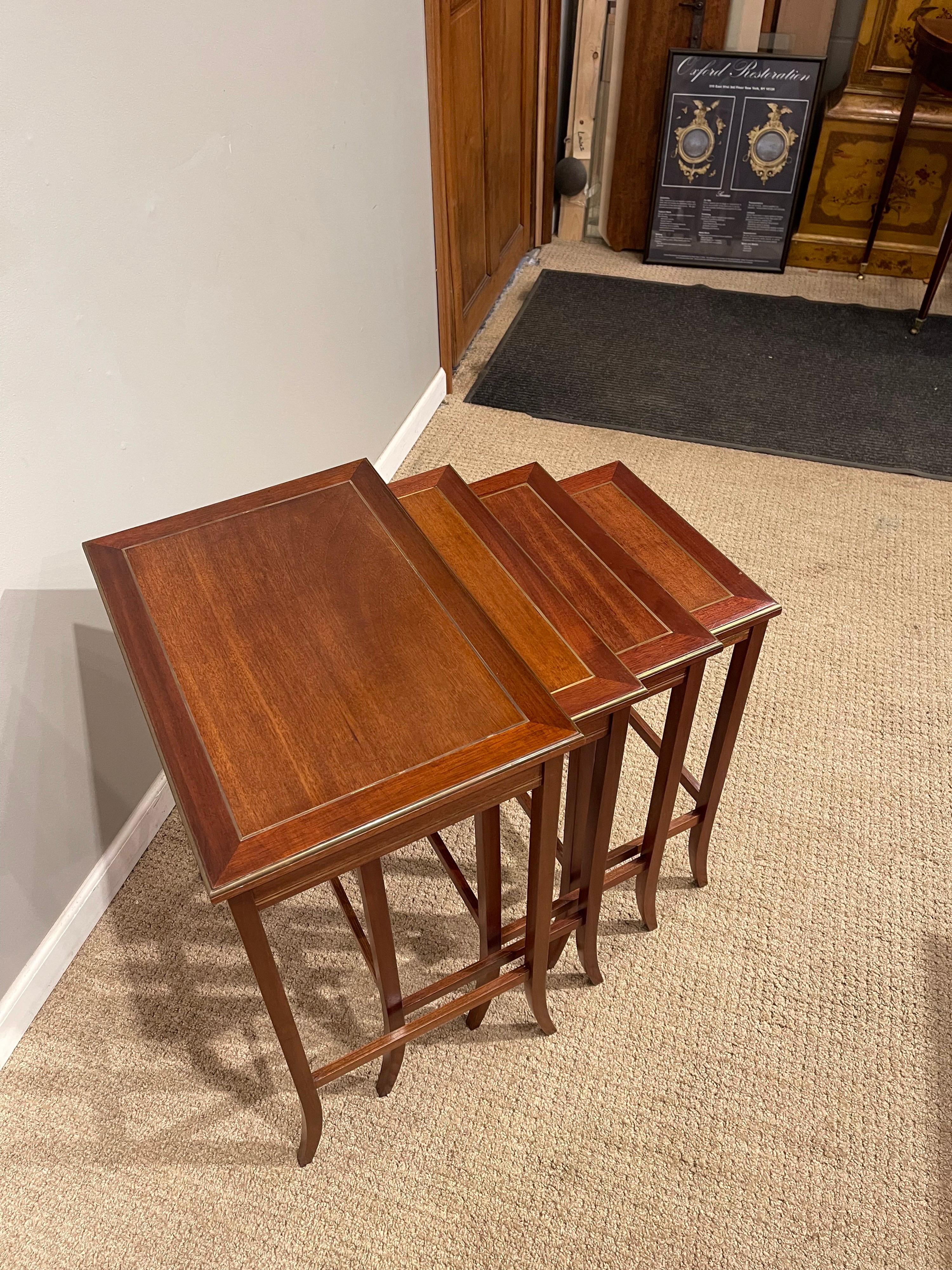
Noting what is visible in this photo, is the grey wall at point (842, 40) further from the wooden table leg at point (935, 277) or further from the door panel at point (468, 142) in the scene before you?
the door panel at point (468, 142)

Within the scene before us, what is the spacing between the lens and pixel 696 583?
→ 132cm

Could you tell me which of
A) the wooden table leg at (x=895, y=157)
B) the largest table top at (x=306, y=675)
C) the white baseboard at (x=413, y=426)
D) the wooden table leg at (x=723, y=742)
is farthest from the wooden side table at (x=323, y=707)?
the wooden table leg at (x=895, y=157)

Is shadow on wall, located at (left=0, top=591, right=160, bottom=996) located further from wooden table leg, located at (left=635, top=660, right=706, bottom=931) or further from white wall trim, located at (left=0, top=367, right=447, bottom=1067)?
wooden table leg, located at (left=635, top=660, right=706, bottom=931)

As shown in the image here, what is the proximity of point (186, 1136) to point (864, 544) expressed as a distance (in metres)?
1.98

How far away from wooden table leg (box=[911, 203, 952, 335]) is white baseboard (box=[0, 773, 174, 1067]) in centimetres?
271

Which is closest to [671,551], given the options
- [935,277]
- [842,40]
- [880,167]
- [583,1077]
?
[583,1077]

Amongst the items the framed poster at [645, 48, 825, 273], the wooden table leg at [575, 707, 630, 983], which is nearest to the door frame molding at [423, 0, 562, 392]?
the framed poster at [645, 48, 825, 273]

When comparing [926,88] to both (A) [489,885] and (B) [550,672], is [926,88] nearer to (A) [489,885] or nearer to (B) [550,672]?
(B) [550,672]

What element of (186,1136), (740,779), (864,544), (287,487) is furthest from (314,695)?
(864,544)

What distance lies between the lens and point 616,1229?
127 centimetres

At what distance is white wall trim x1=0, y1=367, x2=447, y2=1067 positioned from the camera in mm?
1457

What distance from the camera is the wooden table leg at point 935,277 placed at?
2818 mm

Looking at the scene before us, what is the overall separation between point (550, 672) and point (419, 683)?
174 millimetres

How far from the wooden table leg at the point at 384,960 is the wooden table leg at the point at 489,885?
0.42 ft
